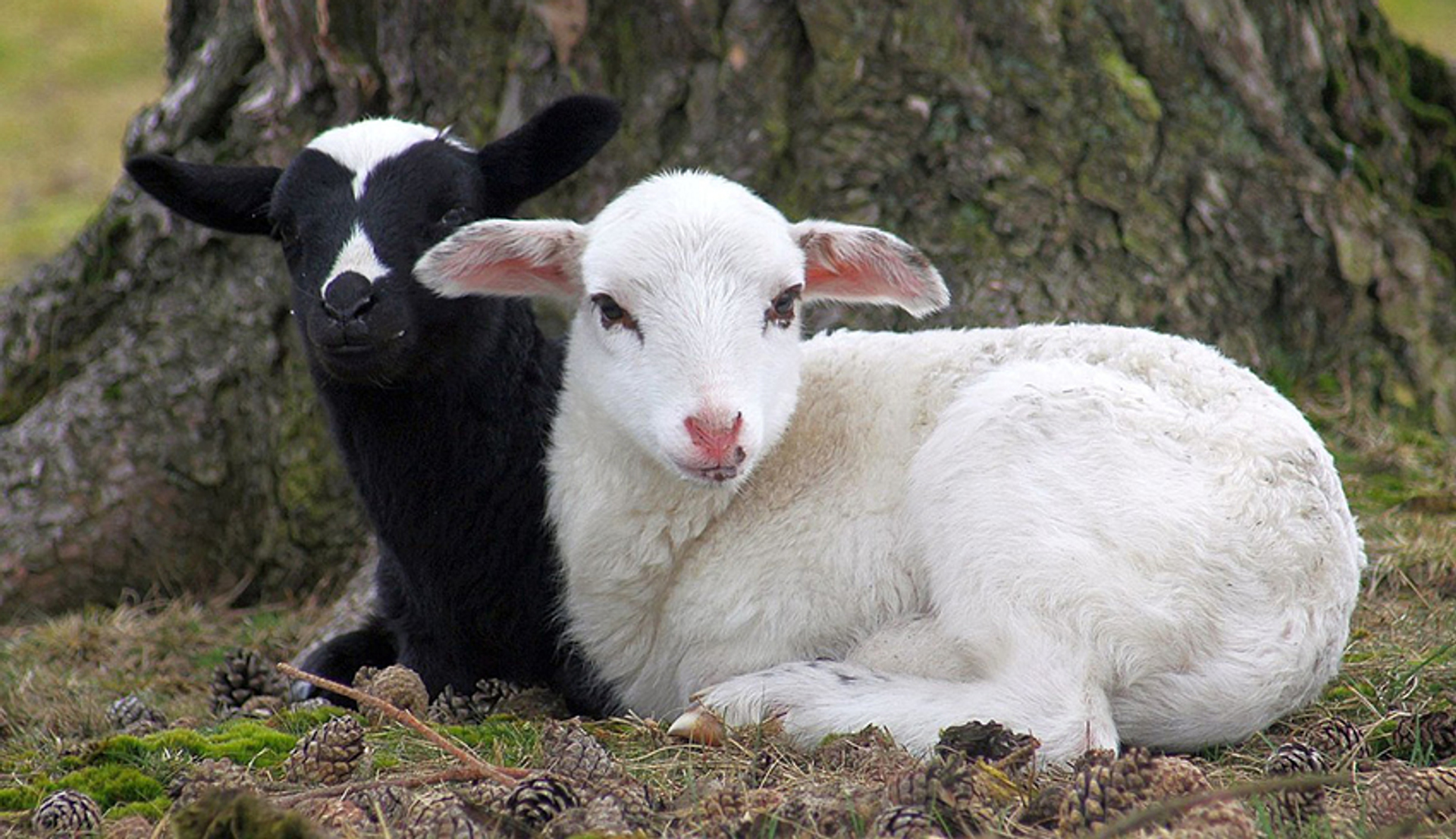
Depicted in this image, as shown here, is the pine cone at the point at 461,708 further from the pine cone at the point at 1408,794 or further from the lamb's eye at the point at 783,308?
the pine cone at the point at 1408,794

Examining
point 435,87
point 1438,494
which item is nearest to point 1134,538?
point 1438,494

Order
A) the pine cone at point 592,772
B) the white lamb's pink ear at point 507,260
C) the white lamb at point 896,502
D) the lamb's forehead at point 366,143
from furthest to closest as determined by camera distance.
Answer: the lamb's forehead at point 366,143 < the white lamb's pink ear at point 507,260 < the white lamb at point 896,502 < the pine cone at point 592,772

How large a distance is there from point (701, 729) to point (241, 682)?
2198 millimetres

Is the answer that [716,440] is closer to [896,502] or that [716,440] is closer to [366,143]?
[896,502]

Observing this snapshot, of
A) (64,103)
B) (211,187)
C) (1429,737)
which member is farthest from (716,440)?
(64,103)

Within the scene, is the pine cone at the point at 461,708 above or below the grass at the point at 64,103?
below

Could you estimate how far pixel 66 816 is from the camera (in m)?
3.62

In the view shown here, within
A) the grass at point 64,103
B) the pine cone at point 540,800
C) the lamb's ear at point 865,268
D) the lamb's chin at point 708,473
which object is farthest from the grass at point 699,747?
the grass at point 64,103

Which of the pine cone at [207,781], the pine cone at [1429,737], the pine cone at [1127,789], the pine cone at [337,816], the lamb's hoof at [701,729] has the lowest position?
the pine cone at [1429,737]

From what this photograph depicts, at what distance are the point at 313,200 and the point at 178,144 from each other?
2.70 m

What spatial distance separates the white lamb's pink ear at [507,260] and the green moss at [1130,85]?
303 centimetres

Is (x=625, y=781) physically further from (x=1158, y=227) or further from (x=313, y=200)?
(x=1158, y=227)

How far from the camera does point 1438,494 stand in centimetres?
641

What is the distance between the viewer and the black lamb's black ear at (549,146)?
218 inches
